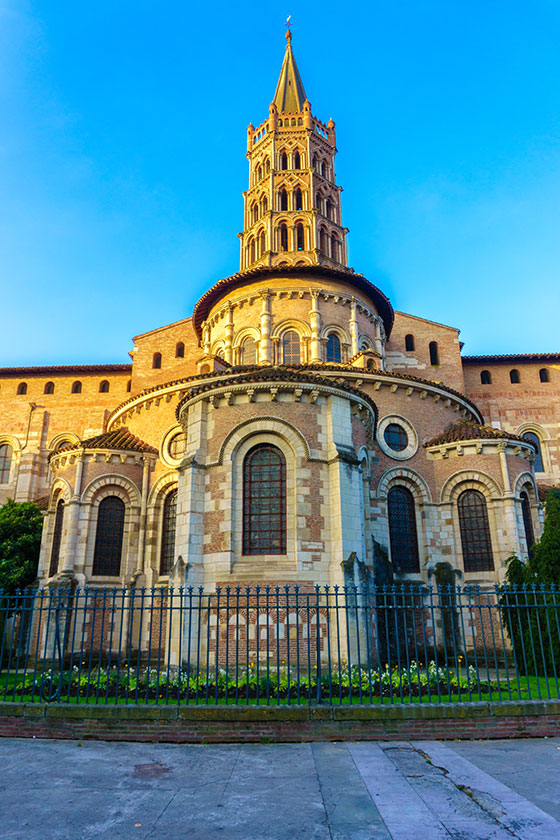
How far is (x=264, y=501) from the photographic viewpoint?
16797mm

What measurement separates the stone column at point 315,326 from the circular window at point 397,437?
5026 mm

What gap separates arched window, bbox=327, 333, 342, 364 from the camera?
27.6m

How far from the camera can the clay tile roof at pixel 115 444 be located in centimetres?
2319

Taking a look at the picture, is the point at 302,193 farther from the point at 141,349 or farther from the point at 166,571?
the point at 166,571

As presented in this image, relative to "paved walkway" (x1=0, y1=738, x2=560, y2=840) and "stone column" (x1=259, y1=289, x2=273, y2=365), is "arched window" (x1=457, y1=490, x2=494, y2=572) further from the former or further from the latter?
"paved walkway" (x1=0, y1=738, x2=560, y2=840)

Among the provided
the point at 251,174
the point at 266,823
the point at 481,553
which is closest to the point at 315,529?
the point at 481,553

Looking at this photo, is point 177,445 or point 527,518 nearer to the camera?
point 527,518

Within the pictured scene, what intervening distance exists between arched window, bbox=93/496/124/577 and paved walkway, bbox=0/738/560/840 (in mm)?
12621

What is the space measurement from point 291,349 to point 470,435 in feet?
30.5

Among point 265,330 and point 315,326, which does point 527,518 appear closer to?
point 315,326

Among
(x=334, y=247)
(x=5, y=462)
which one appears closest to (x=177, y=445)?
(x=334, y=247)

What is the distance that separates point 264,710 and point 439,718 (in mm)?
2965

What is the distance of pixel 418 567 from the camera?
875 inches

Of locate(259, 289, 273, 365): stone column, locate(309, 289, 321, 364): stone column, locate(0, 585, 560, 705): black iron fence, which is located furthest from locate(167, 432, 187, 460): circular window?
locate(309, 289, 321, 364): stone column
